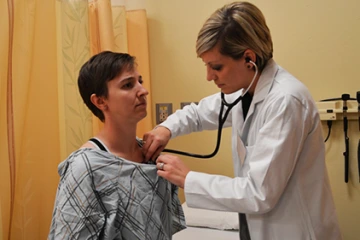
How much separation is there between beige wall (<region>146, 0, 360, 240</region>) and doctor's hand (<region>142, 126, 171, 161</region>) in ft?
2.89

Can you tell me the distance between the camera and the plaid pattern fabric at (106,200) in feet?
3.05

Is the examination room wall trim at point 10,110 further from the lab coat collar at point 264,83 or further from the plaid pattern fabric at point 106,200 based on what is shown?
the lab coat collar at point 264,83

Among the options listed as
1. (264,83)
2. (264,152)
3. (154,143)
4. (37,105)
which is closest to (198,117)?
(154,143)

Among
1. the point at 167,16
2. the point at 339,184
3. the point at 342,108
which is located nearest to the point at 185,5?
the point at 167,16

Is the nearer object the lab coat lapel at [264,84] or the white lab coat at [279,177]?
the white lab coat at [279,177]

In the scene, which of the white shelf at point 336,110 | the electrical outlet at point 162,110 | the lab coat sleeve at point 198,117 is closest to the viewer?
the lab coat sleeve at point 198,117

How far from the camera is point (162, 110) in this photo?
224cm

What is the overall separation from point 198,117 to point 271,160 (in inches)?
23.8

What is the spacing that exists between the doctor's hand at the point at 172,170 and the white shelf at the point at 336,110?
1037mm

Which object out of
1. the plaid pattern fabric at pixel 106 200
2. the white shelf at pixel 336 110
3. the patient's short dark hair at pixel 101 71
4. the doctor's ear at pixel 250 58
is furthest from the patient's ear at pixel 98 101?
the white shelf at pixel 336 110

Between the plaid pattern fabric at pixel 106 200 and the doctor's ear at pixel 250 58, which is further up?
the doctor's ear at pixel 250 58

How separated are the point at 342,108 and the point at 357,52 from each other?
1.01ft

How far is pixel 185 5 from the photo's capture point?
6.91 ft

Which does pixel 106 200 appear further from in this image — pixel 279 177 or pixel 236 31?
pixel 236 31
